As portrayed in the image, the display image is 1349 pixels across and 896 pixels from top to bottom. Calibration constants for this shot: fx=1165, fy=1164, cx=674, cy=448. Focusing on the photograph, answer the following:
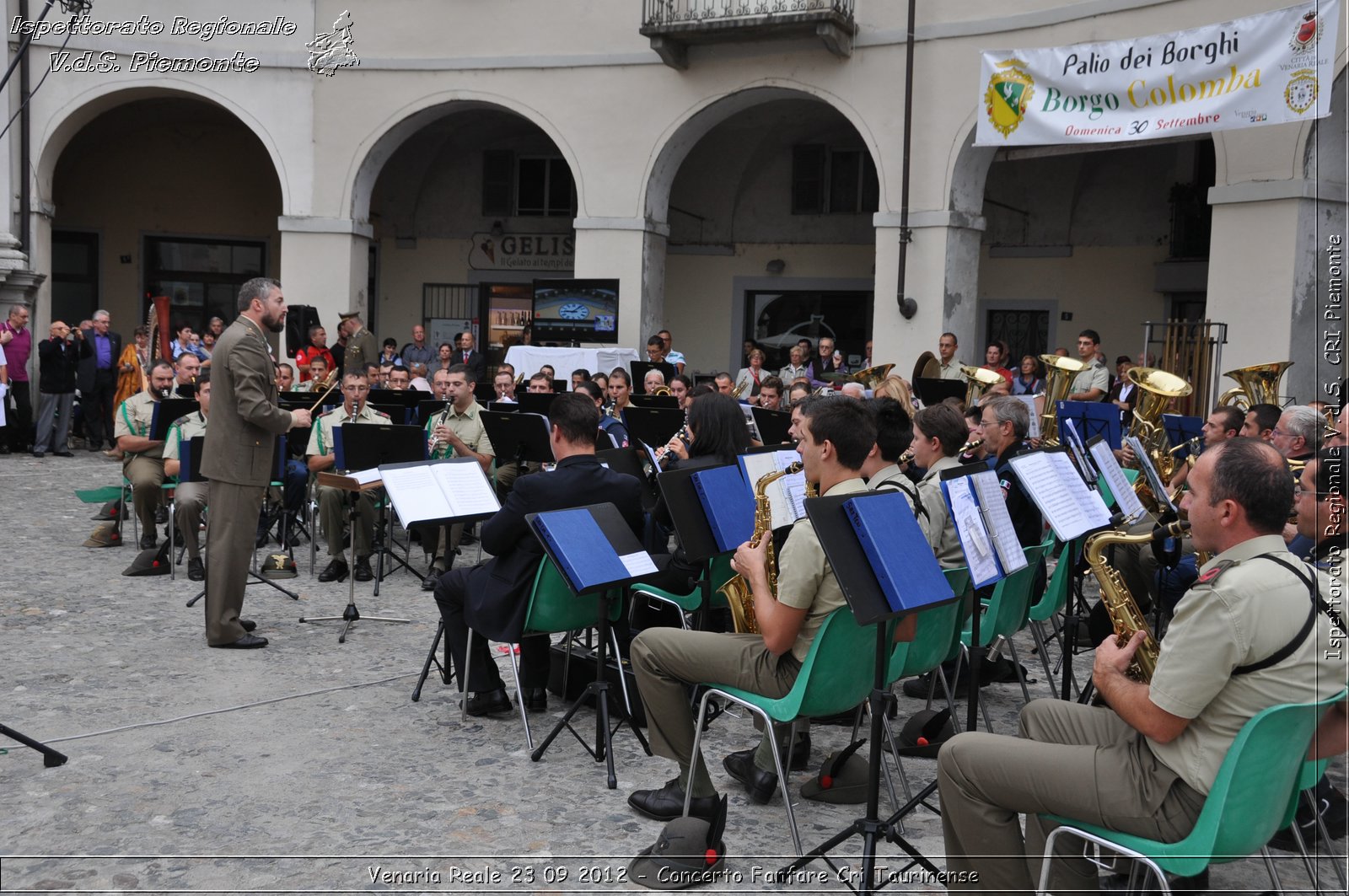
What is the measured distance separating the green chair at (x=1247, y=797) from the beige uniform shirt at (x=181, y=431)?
24.3 feet

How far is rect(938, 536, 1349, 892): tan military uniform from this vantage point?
2.88 metres

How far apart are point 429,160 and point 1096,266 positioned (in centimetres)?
1148

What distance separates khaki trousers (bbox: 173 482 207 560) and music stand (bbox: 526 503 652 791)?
431 cm

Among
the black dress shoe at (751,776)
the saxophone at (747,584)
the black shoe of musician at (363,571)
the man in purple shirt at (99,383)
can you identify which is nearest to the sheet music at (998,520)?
the saxophone at (747,584)

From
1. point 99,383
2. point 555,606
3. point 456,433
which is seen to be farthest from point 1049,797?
point 99,383

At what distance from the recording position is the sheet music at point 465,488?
5.97 m

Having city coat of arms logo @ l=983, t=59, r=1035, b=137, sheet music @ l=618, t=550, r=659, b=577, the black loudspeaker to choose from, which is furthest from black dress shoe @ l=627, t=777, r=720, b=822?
the black loudspeaker

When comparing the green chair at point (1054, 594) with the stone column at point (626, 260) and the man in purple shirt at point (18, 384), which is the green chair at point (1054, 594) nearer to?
the stone column at point (626, 260)

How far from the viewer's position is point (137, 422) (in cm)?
903

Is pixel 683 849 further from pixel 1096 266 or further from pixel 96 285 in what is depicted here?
pixel 96 285

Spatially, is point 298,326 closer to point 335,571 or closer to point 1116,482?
point 335,571

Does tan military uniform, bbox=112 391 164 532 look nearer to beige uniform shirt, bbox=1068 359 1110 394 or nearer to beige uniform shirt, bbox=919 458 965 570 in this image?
beige uniform shirt, bbox=919 458 965 570

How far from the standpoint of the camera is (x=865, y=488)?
415 centimetres

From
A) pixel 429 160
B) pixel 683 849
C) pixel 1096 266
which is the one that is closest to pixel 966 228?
pixel 1096 266
